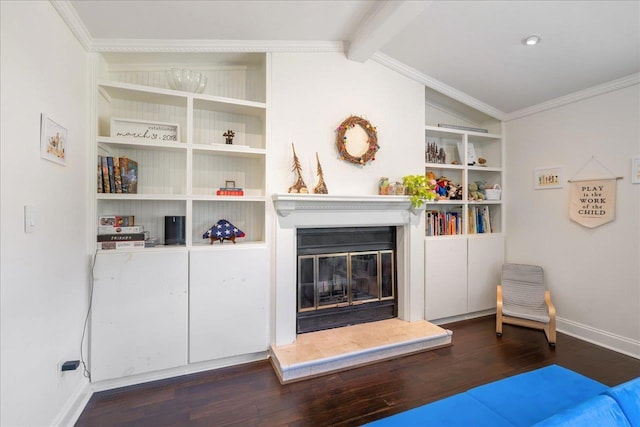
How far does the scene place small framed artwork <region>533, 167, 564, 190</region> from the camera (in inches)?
124

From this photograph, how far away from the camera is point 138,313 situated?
2123mm

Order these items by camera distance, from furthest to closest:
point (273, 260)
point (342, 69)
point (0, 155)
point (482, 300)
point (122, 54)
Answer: point (482, 300), point (342, 69), point (273, 260), point (122, 54), point (0, 155)

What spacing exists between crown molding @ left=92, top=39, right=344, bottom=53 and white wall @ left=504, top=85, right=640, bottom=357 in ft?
8.61

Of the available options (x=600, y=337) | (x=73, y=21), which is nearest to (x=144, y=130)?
(x=73, y=21)

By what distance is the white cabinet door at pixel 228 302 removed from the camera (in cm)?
228

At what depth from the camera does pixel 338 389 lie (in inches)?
82.2

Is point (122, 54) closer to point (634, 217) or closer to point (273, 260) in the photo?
point (273, 260)

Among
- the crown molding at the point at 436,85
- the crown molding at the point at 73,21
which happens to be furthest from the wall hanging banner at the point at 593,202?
the crown molding at the point at 73,21

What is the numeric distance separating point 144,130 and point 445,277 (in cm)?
333

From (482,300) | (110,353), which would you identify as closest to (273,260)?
(110,353)

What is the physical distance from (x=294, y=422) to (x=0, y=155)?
206cm

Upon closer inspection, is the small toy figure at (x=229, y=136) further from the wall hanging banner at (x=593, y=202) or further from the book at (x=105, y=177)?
the wall hanging banner at (x=593, y=202)

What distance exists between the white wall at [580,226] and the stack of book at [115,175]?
13.9 feet

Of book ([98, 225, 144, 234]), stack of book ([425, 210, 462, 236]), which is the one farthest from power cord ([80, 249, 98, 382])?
stack of book ([425, 210, 462, 236])
